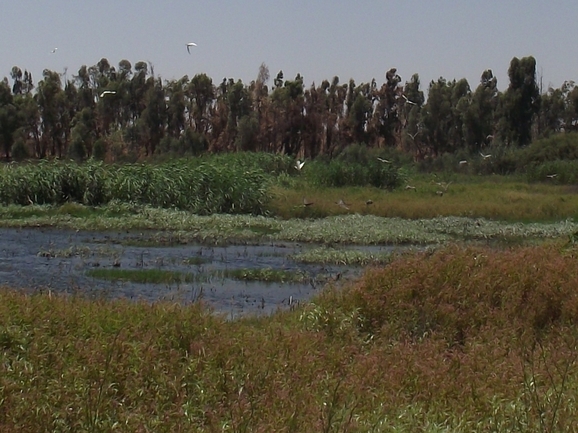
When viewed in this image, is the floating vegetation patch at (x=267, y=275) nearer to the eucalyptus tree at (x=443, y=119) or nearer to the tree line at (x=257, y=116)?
the tree line at (x=257, y=116)

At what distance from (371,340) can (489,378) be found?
1998mm

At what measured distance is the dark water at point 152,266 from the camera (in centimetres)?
1216

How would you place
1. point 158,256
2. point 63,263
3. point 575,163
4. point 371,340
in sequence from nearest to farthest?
point 371,340, point 63,263, point 158,256, point 575,163

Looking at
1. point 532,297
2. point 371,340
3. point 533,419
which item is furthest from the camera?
point 532,297

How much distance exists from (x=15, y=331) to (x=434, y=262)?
5.47 meters

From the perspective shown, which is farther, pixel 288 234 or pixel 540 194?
pixel 540 194

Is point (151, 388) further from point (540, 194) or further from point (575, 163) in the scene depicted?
point (575, 163)

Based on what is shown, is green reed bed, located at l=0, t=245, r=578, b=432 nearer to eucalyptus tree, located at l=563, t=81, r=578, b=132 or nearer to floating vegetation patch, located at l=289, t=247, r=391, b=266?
floating vegetation patch, located at l=289, t=247, r=391, b=266

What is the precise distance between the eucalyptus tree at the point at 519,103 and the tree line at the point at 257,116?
6 centimetres

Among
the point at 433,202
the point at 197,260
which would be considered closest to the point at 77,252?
the point at 197,260

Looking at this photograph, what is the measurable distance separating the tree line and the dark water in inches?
1183

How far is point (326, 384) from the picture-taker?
6.43 meters

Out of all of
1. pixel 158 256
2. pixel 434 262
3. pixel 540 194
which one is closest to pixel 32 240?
pixel 158 256

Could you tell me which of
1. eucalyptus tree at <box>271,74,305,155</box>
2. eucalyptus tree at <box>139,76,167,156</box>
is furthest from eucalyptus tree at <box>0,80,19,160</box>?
eucalyptus tree at <box>271,74,305,155</box>
